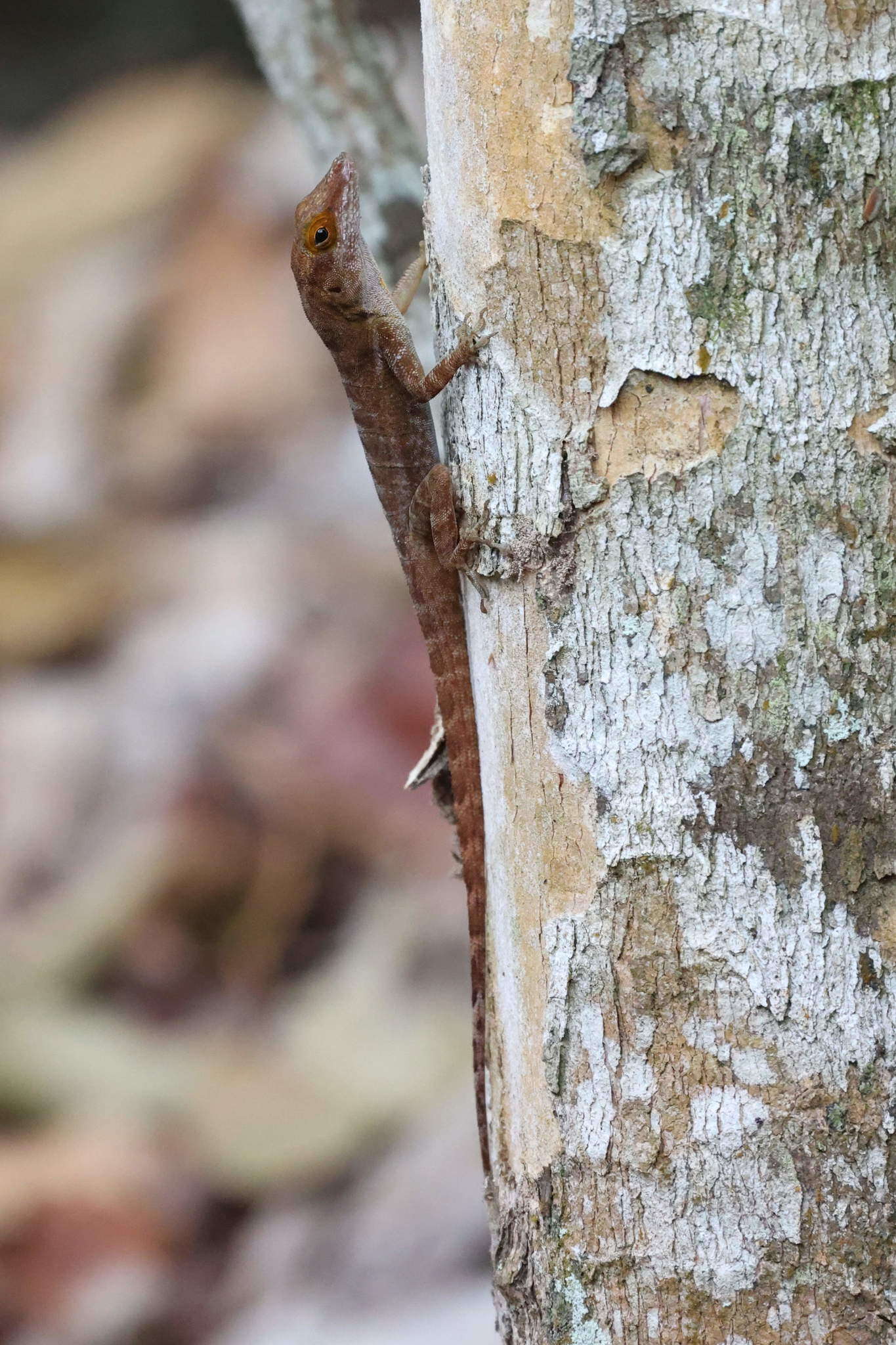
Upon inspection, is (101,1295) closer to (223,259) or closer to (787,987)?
(787,987)

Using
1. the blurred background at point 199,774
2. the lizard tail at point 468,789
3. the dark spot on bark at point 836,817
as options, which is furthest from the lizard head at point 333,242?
the dark spot on bark at point 836,817

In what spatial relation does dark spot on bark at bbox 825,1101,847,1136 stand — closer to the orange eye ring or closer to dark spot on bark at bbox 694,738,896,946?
dark spot on bark at bbox 694,738,896,946

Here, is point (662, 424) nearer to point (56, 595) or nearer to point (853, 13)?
point (853, 13)

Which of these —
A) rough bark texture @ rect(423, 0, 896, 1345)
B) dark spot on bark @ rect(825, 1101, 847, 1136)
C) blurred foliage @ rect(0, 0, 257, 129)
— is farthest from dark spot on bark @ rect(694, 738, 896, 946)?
blurred foliage @ rect(0, 0, 257, 129)

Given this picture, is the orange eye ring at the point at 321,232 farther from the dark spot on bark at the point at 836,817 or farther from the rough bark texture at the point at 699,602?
the dark spot on bark at the point at 836,817

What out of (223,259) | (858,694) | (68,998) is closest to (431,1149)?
(68,998)
